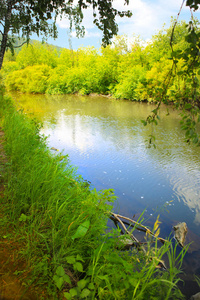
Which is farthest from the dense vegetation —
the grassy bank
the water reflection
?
the grassy bank

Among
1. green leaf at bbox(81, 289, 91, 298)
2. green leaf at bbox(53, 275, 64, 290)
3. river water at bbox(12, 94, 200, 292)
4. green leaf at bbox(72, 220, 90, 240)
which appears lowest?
river water at bbox(12, 94, 200, 292)

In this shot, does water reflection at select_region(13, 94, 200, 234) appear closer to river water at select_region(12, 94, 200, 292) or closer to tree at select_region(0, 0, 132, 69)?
river water at select_region(12, 94, 200, 292)

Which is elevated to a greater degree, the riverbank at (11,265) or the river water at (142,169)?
the riverbank at (11,265)

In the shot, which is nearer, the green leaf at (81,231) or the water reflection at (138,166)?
the green leaf at (81,231)

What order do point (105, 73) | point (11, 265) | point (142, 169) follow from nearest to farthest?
point (11, 265), point (142, 169), point (105, 73)

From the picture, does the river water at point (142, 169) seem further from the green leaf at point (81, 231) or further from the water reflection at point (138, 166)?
the green leaf at point (81, 231)

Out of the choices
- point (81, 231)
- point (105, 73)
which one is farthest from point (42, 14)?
point (105, 73)

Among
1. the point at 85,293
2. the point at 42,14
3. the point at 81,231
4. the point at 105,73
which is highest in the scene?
the point at 105,73

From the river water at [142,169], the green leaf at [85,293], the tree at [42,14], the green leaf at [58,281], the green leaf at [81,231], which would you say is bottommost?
the river water at [142,169]

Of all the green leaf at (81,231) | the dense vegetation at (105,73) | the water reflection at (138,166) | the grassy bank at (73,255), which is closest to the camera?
the grassy bank at (73,255)

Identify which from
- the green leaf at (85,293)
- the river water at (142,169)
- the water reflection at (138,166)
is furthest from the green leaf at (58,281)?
the water reflection at (138,166)

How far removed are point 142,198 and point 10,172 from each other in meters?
3.00

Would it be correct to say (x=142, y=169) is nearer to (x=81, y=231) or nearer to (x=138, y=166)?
(x=138, y=166)

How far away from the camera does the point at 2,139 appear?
5.38 meters
